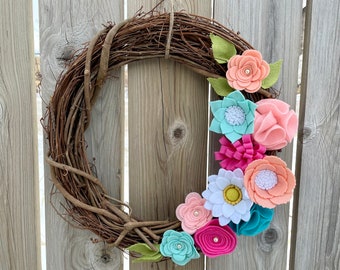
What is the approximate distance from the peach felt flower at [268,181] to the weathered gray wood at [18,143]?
60 centimetres

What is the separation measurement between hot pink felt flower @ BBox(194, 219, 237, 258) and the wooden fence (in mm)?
159

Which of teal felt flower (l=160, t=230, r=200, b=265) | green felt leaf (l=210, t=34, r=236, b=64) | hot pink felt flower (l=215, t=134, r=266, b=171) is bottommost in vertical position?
teal felt flower (l=160, t=230, r=200, b=265)

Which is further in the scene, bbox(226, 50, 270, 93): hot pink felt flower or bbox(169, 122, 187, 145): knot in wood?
bbox(169, 122, 187, 145): knot in wood

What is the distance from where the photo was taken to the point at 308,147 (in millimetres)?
1169

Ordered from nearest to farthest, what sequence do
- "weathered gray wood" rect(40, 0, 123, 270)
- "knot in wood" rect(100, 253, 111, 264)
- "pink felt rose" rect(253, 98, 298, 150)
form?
"pink felt rose" rect(253, 98, 298, 150) → "weathered gray wood" rect(40, 0, 123, 270) → "knot in wood" rect(100, 253, 111, 264)

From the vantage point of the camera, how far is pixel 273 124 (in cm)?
97

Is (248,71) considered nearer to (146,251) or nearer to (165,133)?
(165,133)

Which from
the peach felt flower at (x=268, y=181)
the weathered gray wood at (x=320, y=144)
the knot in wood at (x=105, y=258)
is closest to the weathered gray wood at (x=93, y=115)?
the knot in wood at (x=105, y=258)

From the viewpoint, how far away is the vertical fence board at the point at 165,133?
1.13 metres

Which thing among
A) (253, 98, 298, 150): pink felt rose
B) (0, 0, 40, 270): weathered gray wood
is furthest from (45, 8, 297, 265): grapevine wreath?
(0, 0, 40, 270): weathered gray wood

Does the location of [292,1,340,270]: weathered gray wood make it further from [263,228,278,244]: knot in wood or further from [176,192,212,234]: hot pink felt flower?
[176,192,212,234]: hot pink felt flower

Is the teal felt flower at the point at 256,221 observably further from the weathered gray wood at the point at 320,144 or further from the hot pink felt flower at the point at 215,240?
the weathered gray wood at the point at 320,144

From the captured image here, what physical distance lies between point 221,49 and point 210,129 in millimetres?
195

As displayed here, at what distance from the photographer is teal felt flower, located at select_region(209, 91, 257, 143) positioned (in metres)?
0.98
